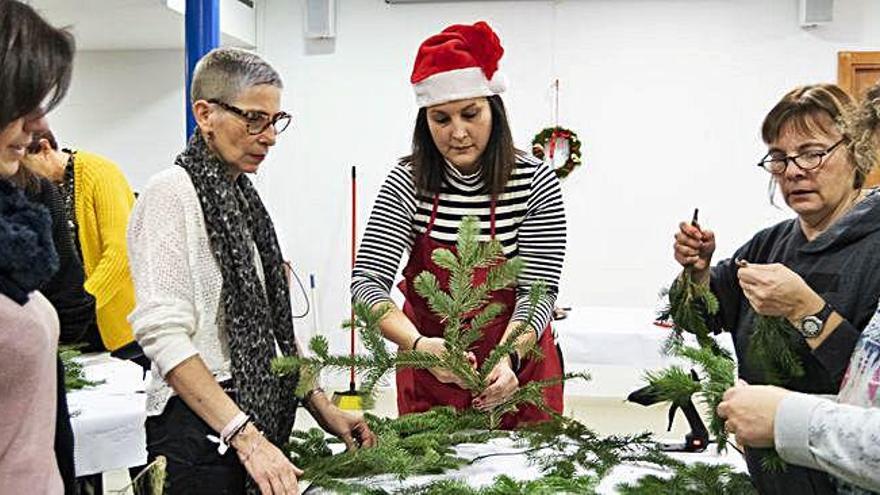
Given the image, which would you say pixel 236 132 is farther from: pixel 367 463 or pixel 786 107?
pixel 786 107

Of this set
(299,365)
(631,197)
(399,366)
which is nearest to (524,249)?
(399,366)

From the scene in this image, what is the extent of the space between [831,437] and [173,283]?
111 centimetres

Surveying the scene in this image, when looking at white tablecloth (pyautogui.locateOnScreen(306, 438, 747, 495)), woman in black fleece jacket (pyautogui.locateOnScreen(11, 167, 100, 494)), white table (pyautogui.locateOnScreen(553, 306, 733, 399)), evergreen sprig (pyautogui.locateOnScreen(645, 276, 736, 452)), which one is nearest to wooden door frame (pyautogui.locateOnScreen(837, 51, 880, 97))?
white table (pyautogui.locateOnScreen(553, 306, 733, 399))

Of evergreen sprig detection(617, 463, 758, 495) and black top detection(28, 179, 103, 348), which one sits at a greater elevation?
black top detection(28, 179, 103, 348)

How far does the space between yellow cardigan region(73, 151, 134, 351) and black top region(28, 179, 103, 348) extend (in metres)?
0.16

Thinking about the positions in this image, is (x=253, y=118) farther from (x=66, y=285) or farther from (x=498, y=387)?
(x=66, y=285)

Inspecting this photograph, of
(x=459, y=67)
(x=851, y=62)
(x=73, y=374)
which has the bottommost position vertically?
(x=73, y=374)

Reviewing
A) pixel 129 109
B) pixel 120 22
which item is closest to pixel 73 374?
pixel 120 22

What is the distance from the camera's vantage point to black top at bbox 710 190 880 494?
4.60 ft

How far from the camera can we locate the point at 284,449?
1707 mm

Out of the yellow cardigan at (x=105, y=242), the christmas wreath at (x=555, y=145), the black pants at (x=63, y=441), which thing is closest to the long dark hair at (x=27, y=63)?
the black pants at (x=63, y=441)

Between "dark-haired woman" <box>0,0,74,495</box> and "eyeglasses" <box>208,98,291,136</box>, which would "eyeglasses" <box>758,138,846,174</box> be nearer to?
"eyeglasses" <box>208,98,291,136</box>

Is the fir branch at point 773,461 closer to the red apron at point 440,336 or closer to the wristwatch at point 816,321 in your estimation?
the wristwatch at point 816,321

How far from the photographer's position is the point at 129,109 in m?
6.73
